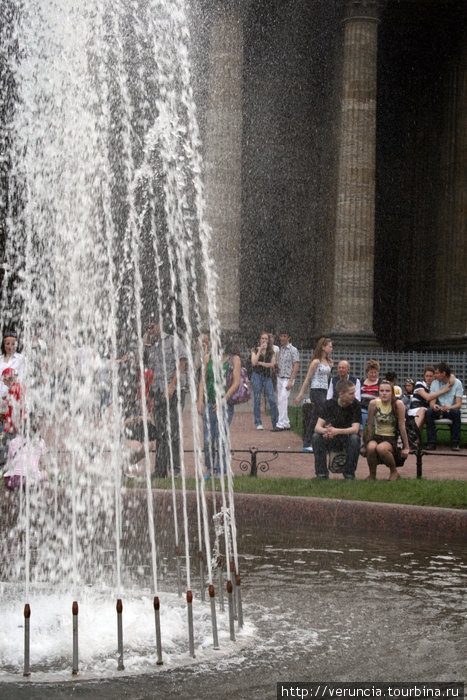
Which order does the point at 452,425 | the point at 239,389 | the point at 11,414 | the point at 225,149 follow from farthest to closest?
the point at 225,149
the point at 452,425
the point at 239,389
the point at 11,414

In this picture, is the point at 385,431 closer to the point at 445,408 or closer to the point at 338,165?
the point at 445,408

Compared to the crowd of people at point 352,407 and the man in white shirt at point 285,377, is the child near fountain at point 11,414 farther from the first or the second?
the man in white shirt at point 285,377

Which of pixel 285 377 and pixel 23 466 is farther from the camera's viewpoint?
pixel 285 377

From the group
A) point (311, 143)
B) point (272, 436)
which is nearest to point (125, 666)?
point (272, 436)

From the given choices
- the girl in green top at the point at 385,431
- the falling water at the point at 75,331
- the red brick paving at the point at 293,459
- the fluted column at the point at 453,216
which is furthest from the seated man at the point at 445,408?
the fluted column at the point at 453,216

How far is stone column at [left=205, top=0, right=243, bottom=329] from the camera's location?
26.7 metres

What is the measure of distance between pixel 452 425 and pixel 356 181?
39.8 feet

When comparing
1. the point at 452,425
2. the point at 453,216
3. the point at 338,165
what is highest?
the point at 338,165

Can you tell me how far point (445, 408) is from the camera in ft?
55.1

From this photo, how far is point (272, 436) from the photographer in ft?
57.9

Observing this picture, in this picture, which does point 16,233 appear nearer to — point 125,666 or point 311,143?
point 311,143

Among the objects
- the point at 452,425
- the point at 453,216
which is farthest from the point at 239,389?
the point at 453,216

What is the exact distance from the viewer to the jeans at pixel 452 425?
54.4 feet

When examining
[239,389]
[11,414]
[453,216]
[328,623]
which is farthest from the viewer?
[453,216]
